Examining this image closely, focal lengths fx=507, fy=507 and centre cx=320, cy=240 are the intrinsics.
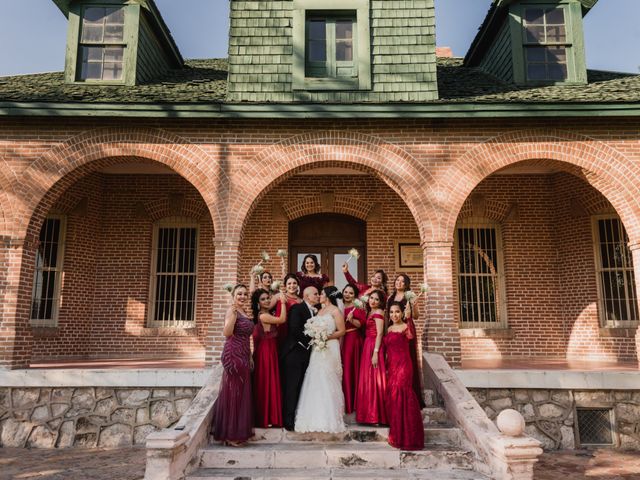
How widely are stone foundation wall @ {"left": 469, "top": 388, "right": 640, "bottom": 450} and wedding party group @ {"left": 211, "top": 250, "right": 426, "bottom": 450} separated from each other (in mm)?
1915

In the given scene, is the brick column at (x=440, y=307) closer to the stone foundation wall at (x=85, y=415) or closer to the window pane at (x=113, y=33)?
the stone foundation wall at (x=85, y=415)

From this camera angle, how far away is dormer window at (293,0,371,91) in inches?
374

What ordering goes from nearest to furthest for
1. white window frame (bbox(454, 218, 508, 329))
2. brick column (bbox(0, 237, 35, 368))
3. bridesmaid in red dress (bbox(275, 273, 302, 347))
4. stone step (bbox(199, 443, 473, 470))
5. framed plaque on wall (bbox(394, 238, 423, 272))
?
stone step (bbox(199, 443, 473, 470)) < bridesmaid in red dress (bbox(275, 273, 302, 347)) < brick column (bbox(0, 237, 35, 368)) < framed plaque on wall (bbox(394, 238, 423, 272)) < white window frame (bbox(454, 218, 508, 329))

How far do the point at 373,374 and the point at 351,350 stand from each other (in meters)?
0.54

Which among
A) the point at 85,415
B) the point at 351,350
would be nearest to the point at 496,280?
the point at 351,350

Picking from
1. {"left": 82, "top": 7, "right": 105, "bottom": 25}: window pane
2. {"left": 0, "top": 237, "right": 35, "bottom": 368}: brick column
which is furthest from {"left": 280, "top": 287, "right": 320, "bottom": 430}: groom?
{"left": 82, "top": 7, "right": 105, "bottom": 25}: window pane

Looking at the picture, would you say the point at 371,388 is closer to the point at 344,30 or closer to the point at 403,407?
the point at 403,407

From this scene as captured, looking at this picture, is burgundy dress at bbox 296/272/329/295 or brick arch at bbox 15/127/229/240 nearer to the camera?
burgundy dress at bbox 296/272/329/295

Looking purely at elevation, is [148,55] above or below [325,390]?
above

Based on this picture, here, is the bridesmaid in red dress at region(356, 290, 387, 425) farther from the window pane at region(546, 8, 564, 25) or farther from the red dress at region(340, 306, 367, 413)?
the window pane at region(546, 8, 564, 25)

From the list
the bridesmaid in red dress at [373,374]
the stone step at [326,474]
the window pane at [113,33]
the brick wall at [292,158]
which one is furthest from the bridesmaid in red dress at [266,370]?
the window pane at [113,33]

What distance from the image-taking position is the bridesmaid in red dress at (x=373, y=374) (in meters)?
6.41

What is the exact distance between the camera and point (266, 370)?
6.33 metres

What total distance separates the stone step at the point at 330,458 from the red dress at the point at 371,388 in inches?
24.0
